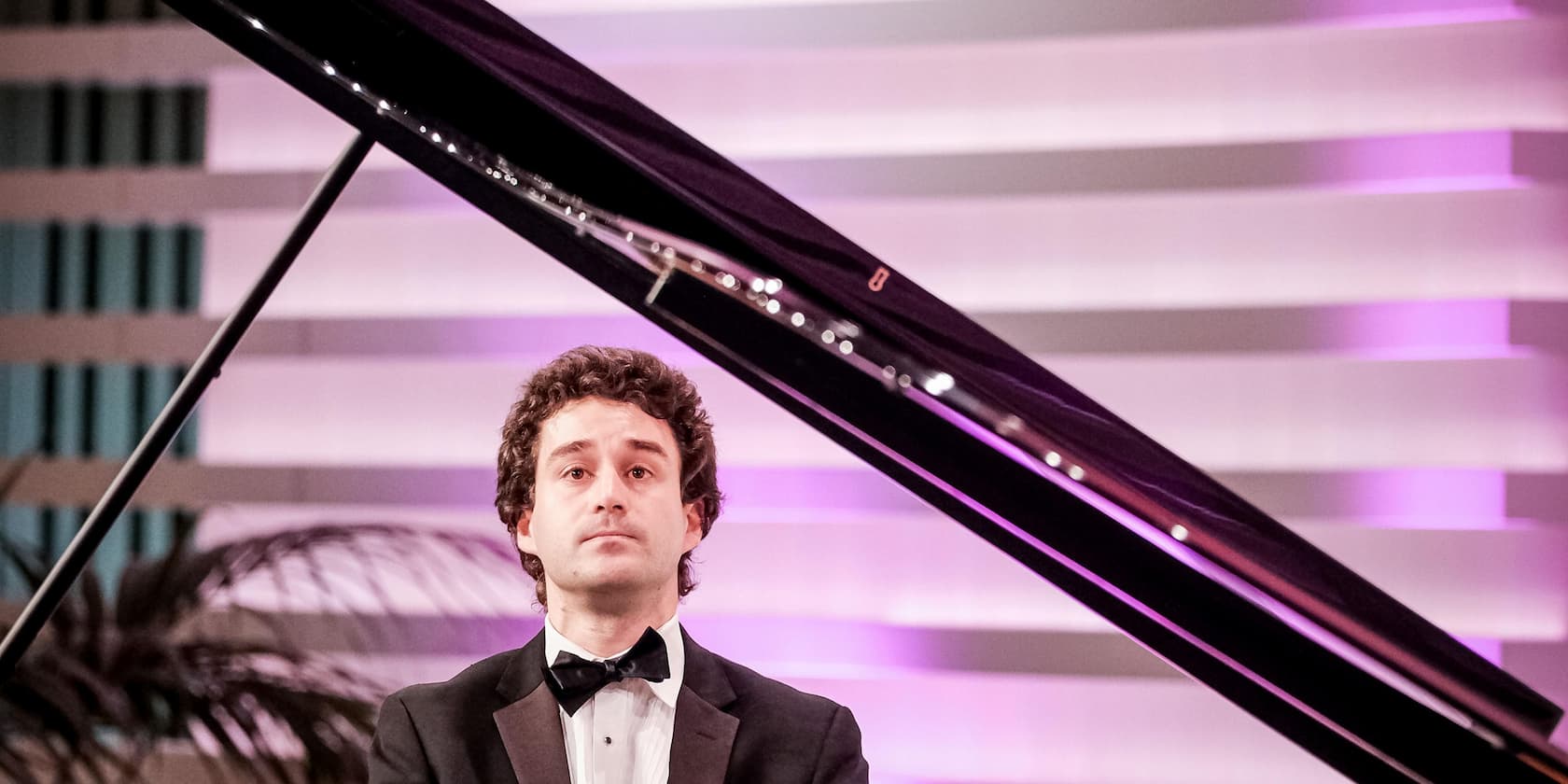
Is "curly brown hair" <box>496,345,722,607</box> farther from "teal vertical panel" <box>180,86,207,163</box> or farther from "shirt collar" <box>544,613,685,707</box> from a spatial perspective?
"teal vertical panel" <box>180,86,207,163</box>

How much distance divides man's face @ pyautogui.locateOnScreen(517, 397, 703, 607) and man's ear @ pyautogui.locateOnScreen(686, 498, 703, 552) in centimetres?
3

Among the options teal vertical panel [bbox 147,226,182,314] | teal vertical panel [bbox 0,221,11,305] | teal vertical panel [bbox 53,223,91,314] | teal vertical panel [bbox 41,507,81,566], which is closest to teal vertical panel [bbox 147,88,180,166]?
teal vertical panel [bbox 147,226,182,314]

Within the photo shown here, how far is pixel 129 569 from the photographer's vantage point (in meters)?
1.85

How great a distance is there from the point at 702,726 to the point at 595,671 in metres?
0.10

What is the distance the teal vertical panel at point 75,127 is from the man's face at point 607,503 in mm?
1852

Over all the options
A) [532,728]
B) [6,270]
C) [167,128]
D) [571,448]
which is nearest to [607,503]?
[571,448]

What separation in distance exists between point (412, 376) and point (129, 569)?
1.83 ft

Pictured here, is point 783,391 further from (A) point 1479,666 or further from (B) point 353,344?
(B) point 353,344

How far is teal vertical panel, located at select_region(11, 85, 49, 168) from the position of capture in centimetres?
259

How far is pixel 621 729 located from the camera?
116 cm

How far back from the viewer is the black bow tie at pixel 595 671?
3.71ft

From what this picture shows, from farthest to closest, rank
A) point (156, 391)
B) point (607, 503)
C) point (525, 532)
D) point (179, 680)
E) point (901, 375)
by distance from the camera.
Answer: point (156, 391) < point (179, 680) < point (525, 532) < point (607, 503) < point (901, 375)

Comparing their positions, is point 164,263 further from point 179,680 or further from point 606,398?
point 606,398

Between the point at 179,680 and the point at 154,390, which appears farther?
the point at 154,390
